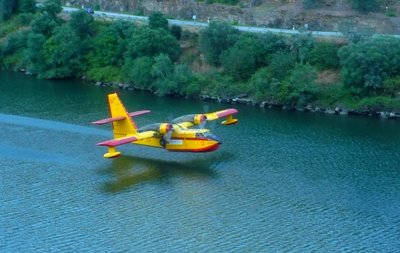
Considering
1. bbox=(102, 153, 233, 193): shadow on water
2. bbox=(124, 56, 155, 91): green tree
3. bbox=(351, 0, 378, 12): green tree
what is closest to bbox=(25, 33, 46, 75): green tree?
bbox=(124, 56, 155, 91): green tree

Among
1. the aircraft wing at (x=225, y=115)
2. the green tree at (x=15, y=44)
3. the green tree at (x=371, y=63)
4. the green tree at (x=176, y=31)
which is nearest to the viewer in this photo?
the aircraft wing at (x=225, y=115)

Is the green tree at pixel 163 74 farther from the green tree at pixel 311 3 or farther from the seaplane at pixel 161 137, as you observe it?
the seaplane at pixel 161 137

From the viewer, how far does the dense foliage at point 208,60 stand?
83.8m

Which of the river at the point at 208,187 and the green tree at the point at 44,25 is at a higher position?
the green tree at the point at 44,25

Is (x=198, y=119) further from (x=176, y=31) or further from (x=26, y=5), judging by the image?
(x=26, y=5)

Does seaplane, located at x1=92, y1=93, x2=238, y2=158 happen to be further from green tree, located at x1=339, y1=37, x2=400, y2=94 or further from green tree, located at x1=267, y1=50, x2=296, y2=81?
green tree, located at x1=339, y1=37, x2=400, y2=94

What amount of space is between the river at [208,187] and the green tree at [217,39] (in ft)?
39.6

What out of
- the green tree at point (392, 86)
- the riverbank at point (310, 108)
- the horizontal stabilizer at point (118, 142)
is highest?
the green tree at point (392, 86)

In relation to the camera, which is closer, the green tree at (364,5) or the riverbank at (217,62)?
Answer: the riverbank at (217,62)

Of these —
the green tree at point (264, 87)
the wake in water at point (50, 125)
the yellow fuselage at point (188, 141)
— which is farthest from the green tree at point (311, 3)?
the yellow fuselage at point (188, 141)

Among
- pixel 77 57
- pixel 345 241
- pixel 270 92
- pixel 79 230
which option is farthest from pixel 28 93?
pixel 345 241

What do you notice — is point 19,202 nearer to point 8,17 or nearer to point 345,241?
point 345,241

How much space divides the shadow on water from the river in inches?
3.9

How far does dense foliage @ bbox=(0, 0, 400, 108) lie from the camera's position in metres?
83.8
